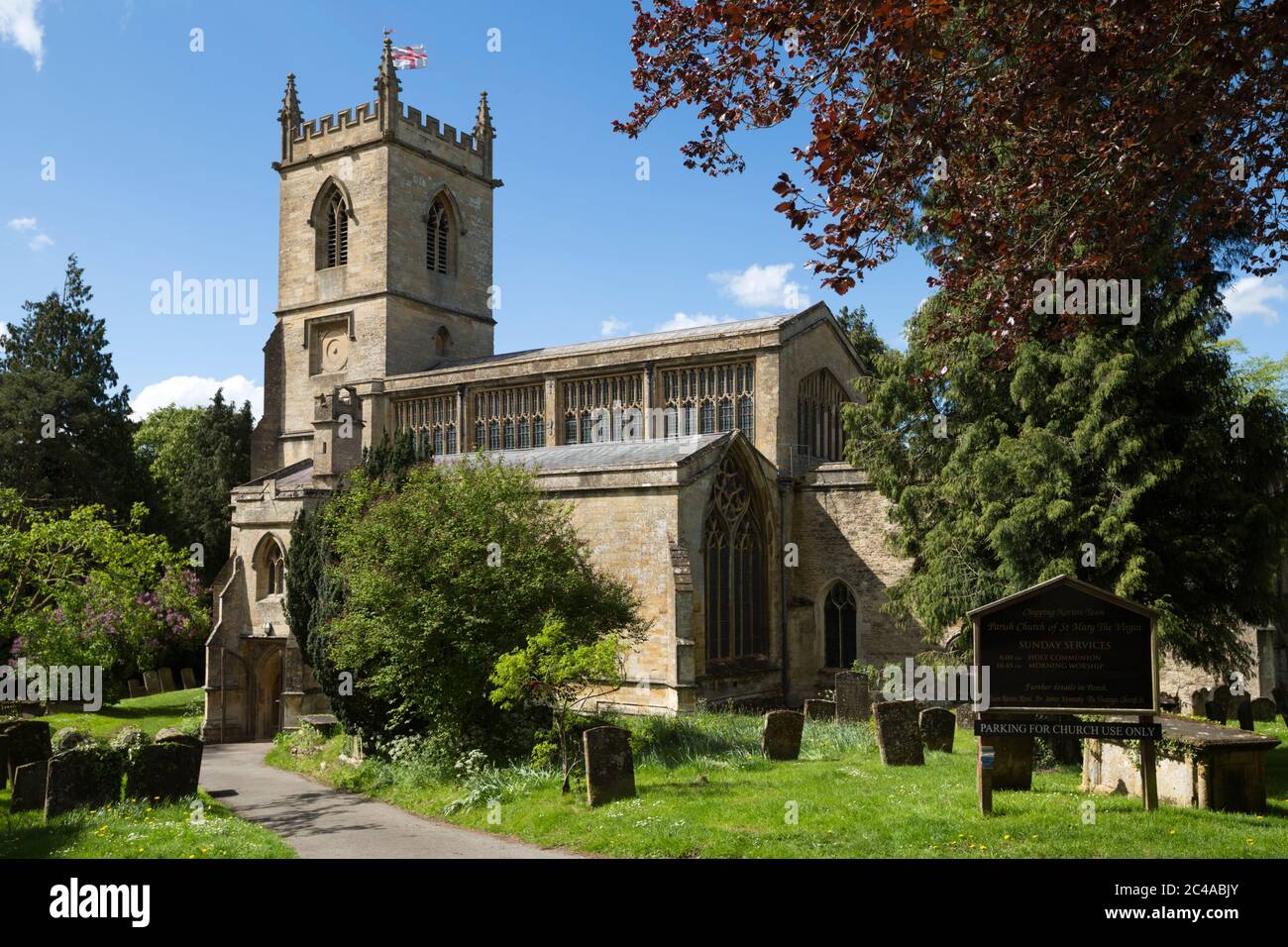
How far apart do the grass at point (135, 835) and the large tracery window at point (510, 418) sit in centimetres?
1687

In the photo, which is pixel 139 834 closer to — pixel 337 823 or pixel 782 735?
pixel 337 823

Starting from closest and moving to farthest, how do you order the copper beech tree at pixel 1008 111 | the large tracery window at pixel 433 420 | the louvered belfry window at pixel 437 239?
the copper beech tree at pixel 1008 111 < the large tracery window at pixel 433 420 < the louvered belfry window at pixel 437 239

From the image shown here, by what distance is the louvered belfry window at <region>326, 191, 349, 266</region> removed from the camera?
35.1m

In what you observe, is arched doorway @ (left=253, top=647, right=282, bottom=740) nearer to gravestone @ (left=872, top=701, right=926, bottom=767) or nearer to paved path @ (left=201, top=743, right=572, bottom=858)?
paved path @ (left=201, top=743, right=572, bottom=858)

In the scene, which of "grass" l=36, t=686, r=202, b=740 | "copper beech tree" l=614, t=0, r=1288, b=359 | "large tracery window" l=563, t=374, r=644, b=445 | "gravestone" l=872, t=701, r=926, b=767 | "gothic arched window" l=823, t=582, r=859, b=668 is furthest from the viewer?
"large tracery window" l=563, t=374, r=644, b=445

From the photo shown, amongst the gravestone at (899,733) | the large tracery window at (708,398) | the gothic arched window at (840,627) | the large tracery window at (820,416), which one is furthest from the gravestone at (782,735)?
the large tracery window at (820,416)

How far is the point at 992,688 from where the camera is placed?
32.5ft

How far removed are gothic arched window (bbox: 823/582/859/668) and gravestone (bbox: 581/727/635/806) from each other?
42.0ft

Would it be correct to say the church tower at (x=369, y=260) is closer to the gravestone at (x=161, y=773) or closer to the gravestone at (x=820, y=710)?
the gravestone at (x=820, y=710)

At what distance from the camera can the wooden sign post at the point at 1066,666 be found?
31.3 feet

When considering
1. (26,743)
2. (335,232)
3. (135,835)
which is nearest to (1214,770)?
(135,835)

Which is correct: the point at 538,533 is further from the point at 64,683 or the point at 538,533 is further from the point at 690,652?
the point at 64,683

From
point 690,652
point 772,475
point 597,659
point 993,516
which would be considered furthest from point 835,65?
point 772,475

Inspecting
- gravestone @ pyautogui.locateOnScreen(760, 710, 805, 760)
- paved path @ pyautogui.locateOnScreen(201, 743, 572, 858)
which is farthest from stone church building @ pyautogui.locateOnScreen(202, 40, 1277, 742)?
paved path @ pyautogui.locateOnScreen(201, 743, 572, 858)
